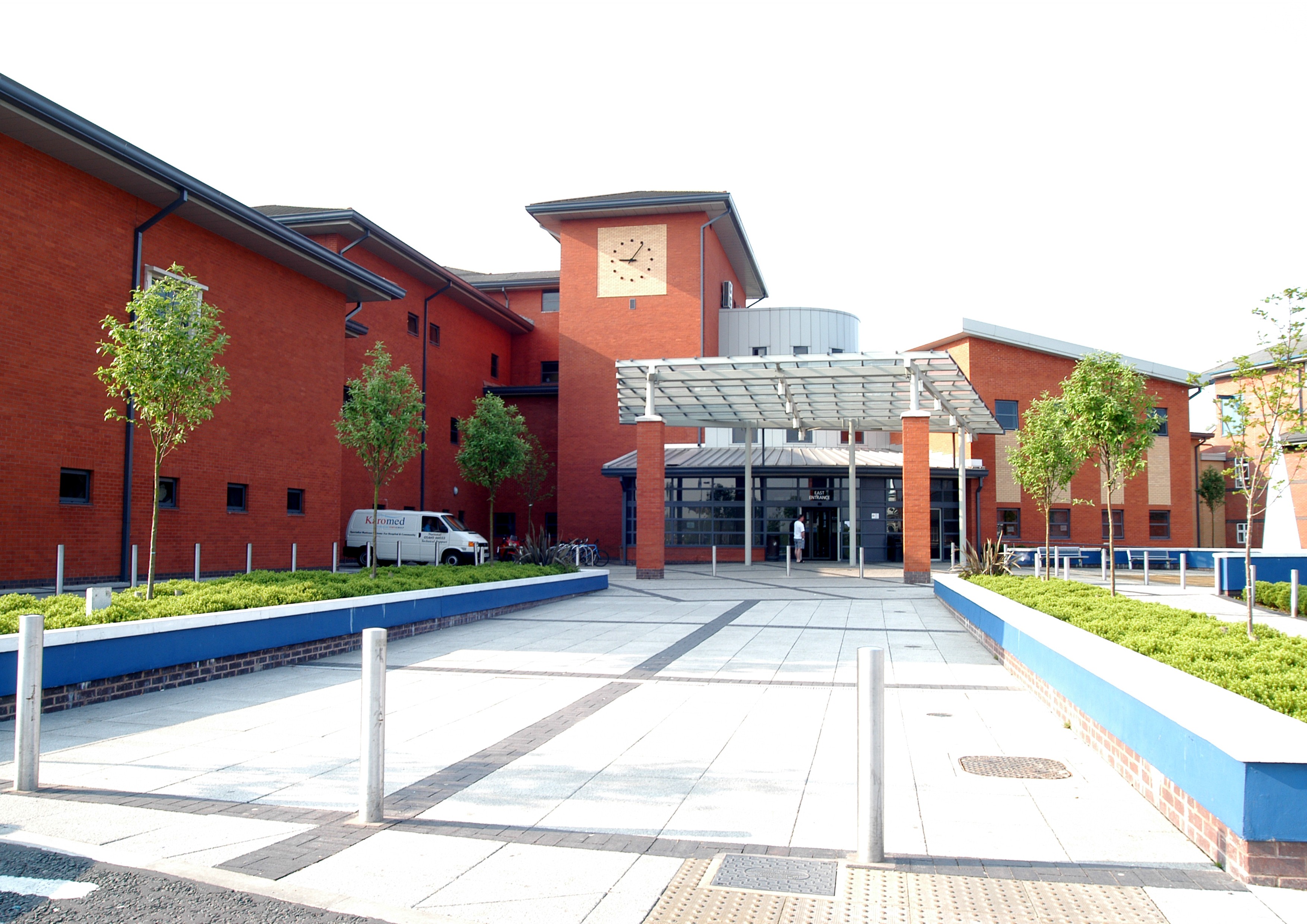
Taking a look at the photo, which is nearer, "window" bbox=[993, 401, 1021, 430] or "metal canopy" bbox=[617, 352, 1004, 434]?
"metal canopy" bbox=[617, 352, 1004, 434]

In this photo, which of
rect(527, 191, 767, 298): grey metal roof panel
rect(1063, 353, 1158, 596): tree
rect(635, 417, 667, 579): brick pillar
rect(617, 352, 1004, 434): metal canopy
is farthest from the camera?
rect(527, 191, 767, 298): grey metal roof panel

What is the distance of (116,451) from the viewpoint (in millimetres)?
18141

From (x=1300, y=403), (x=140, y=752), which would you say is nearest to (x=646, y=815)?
(x=140, y=752)

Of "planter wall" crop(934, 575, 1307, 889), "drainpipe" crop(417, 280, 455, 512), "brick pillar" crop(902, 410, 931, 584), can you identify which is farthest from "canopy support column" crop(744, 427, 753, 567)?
"planter wall" crop(934, 575, 1307, 889)

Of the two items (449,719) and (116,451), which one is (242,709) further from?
(116,451)

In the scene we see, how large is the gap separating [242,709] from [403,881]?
4.89 meters

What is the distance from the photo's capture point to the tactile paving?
3756mm

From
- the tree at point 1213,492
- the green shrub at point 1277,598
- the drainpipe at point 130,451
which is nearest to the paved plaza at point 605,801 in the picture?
the drainpipe at point 130,451

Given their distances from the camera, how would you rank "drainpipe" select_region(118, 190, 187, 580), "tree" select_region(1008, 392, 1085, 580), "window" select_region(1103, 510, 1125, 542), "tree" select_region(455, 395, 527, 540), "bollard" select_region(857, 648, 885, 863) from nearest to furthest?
"bollard" select_region(857, 648, 885, 863), "drainpipe" select_region(118, 190, 187, 580), "tree" select_region(1008, 392, 1085, 580), "tree" select_region(455, 395, 527, 540), "window" select_region(1103, 510, 1125, 542)

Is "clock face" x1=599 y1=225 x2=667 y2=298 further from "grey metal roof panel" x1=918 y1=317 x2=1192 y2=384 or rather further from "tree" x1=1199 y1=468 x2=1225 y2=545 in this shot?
"tree" x1=1199 y1=468 x2=1225 y2=545

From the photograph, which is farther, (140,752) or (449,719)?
(449,719)

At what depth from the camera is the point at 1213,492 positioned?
48.7 meters

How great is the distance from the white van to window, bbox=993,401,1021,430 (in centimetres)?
2160

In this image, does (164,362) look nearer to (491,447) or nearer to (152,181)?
(152,181)
